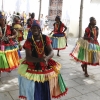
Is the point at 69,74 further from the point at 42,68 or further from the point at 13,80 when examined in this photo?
the point at 42,68

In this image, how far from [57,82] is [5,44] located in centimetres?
211

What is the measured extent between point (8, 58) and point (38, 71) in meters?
1.98

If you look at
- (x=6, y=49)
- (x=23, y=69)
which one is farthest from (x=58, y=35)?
(x=23, y=69)

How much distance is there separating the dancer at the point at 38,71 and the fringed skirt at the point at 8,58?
1621mm

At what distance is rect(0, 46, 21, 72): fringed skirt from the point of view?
4.88 m

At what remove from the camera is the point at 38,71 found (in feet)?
10.5

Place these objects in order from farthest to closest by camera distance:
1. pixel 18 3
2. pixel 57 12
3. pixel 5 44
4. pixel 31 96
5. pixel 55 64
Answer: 1. pixel 18 3
2. pixel 57 12
3. pixel 5 44
4. pixel 55 64
5. pixel 31 96

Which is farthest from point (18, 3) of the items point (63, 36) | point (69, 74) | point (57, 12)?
point (69, 74)

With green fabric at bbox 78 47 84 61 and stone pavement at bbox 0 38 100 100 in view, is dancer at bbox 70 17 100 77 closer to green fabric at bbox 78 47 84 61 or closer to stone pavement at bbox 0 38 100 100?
green fabric at bbox 78 47 84 61

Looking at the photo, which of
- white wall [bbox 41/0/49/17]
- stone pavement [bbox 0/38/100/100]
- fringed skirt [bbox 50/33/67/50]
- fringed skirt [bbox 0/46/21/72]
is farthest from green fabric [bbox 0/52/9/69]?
white wall [bbox 41/0/49/17]

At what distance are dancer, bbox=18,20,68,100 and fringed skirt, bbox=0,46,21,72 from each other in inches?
63.8

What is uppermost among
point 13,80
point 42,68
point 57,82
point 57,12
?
point 57,12

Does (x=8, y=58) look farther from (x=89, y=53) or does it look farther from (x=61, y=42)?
(x=61, y=42)

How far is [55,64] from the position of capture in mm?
3412
